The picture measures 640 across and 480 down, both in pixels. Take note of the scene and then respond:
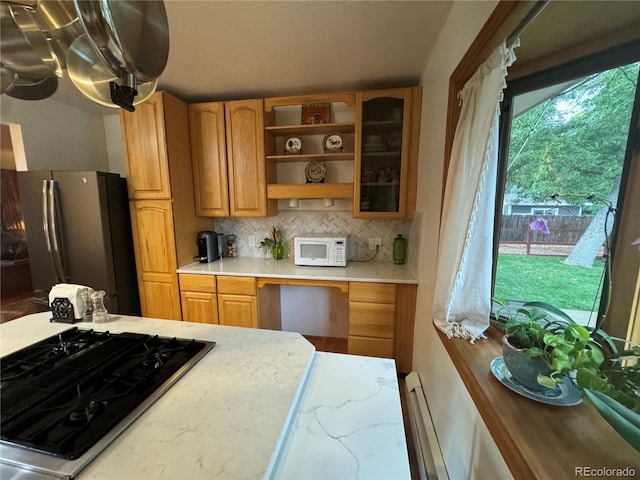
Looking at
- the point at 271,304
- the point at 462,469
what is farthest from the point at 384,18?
the point at 271,304

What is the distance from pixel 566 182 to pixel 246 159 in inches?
87.3

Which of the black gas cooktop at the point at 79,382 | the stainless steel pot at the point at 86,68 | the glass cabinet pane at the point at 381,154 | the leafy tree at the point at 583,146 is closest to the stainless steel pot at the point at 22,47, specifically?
the stainless steel pot at the point at 86,68

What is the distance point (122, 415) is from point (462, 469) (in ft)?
4.03

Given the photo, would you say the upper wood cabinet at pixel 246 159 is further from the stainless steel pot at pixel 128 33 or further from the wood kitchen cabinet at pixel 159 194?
the stainless steel pot at pixel 128 33

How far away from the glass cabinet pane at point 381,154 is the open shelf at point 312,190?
0.15 m

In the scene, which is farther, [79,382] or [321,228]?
[321,228]

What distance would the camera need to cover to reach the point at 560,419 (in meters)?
0.74

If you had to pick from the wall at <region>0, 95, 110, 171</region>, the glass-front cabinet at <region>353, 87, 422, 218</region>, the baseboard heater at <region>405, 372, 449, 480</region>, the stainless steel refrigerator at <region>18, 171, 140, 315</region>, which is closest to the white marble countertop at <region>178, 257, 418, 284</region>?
the glass-front cabinet at <region>353, 87, 422, 218</region>

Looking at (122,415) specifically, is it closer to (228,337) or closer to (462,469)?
(228,337)

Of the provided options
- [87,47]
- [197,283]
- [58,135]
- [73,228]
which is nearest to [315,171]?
[197,283]

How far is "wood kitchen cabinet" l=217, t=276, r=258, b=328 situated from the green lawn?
A: 1.82 m

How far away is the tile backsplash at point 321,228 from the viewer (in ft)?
8.40

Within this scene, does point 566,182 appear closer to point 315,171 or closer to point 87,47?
point 87,47

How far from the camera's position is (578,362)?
0.63 metres
